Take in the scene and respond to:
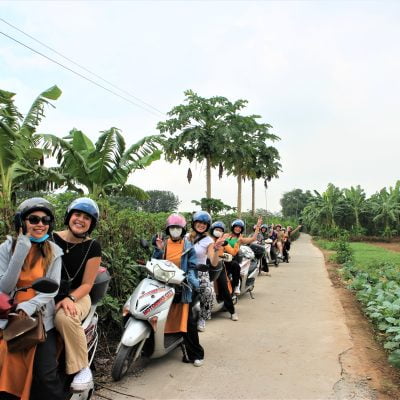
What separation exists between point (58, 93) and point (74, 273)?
30.6ft

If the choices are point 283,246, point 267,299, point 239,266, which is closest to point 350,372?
point 239,266

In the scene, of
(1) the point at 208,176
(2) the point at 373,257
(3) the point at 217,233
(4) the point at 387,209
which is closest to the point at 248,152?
(1) the point at 208,176

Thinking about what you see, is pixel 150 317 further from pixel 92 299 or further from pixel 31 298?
pixel 31 298

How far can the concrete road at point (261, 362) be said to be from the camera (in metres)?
3.93

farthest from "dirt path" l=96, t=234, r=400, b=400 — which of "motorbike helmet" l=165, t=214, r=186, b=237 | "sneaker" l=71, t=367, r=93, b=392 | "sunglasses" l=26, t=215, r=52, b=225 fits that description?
"sunglasses" l=26, t=215, r=52, b=225

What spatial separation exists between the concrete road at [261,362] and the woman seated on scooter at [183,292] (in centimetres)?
18

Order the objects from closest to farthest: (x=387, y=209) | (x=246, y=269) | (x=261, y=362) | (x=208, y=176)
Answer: (x=261, y=362) → (x=246, y=269) → (x=208, y=176) → (x=387, y=209)

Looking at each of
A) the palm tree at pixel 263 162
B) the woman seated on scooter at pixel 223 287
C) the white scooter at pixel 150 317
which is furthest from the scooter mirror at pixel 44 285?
the palm tree at pixel 263 162

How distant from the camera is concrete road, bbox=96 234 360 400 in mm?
3934

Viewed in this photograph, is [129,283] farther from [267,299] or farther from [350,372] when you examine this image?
[267,299]

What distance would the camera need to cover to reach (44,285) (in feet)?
8.55

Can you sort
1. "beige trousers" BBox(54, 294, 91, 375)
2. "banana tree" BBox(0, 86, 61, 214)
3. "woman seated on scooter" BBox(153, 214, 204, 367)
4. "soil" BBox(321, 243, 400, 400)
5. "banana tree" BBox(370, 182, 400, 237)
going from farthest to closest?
"banana tree" BBox(370, 182, 400, 237) < "banana tree" BBox(0, 86, 61, 214) < "woman seated on scooter" BBox(153, 214, 204, 367) < "soil" BBox(321, 243, 400, 400) < "beige trousers" BBox(54, 294, 91, 375)

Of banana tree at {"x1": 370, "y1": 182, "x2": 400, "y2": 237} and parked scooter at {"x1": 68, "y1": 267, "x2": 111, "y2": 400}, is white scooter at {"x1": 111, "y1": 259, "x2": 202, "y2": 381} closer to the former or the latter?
parked scooter at {"x1": 68, "y1": 267, "x2": 111, "y2": 400}

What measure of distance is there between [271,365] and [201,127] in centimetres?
1738
